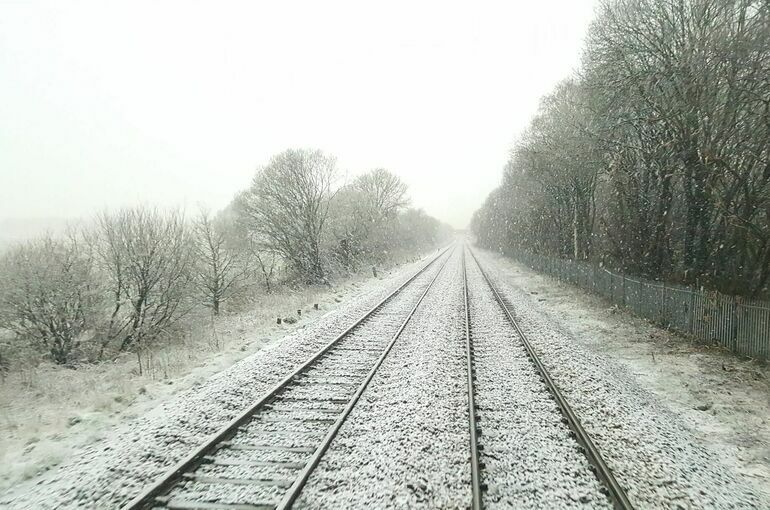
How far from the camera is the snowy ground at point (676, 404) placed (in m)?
4.72

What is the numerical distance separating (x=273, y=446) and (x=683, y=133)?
40.8ft

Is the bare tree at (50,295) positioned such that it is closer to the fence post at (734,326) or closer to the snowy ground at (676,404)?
the snowy ground at (676,404)

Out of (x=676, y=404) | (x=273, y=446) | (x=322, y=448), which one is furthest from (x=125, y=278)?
(x=676, y=404)

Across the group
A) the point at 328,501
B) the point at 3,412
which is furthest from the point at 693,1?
the point at 3,412

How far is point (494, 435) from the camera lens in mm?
5609

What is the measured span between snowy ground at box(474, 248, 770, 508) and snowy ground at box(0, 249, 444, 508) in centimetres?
564

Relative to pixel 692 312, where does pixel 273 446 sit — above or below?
below

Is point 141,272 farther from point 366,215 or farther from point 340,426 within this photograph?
point 366,215

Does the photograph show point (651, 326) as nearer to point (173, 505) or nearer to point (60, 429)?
point (173, 505)

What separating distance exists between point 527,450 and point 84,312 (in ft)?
47.2

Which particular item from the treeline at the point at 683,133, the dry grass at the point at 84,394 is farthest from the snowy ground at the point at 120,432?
the treeline at the point at 683,133

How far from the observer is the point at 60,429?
19.9ft

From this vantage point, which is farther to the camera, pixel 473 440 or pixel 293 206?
pixel 293 206

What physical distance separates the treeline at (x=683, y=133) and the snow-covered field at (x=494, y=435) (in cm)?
394
